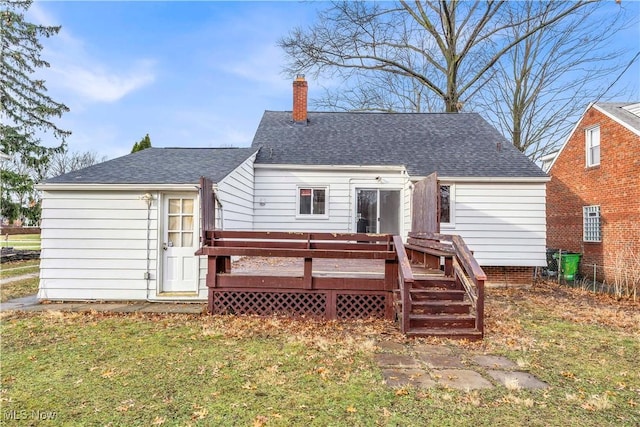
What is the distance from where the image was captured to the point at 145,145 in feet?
69.8

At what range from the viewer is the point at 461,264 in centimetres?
608

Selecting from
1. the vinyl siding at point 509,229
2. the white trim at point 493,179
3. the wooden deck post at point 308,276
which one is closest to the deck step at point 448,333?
the wooden deck post at point 308,276

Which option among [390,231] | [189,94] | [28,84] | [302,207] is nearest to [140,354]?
[302,207]

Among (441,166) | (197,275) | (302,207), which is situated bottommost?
(197,275)

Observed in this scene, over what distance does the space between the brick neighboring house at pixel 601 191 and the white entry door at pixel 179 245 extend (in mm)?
10775

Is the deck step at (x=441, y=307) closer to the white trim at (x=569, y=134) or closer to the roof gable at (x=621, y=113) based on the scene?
the roof gable at (x=621, y=113)

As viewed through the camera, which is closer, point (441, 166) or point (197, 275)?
point (197, 275)

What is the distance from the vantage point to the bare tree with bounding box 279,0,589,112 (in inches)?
723

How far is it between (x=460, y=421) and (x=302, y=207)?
8.65m

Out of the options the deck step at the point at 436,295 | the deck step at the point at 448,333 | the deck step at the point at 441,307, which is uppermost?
the deck step at the point at 436,295

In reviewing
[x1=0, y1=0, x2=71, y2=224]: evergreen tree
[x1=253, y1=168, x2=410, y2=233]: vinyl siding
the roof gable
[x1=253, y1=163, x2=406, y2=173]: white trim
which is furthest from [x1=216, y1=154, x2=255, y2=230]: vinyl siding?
the roof gable

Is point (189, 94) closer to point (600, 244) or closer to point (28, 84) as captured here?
point (28, 84)

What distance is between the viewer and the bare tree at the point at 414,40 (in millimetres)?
18375

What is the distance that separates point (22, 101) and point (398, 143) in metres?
17.8
